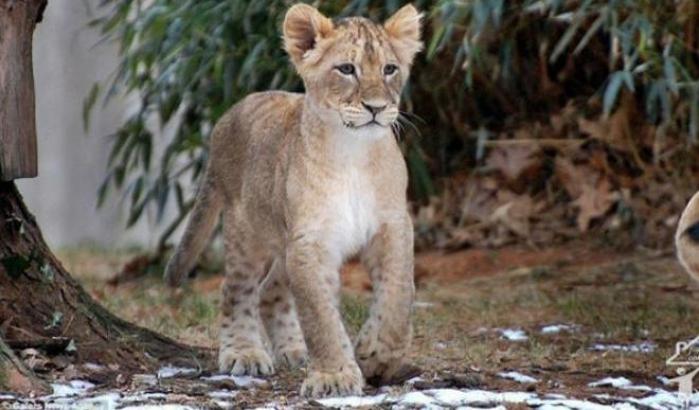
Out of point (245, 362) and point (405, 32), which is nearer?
point (405, 32)

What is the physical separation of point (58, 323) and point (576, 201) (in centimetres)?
380

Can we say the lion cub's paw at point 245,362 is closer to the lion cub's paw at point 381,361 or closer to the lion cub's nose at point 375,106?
the lion cub's paw at point 381,361

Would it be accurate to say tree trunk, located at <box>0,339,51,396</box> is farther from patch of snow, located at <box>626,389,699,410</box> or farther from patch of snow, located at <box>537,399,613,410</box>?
patch of snow, located at <box>626,389,699,410</box>

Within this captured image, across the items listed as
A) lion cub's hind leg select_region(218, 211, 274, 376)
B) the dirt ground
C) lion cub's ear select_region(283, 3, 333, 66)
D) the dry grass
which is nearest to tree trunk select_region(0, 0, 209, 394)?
lion cub's hind leg select_region(218, 211, 274, 376)

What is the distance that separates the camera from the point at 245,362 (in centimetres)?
506

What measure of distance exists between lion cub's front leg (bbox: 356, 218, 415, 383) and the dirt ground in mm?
91

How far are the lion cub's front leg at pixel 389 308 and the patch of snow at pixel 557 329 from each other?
153 cm

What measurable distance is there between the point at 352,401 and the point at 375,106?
0.76 meters

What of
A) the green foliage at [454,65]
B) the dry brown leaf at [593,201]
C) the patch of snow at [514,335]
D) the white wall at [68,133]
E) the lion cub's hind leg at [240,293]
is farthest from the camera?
the white wall at [68,133]

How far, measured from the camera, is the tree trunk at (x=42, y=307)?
16.1 ft

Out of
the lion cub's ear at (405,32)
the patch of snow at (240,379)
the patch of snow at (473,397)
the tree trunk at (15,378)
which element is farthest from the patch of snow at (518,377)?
the tree trunk at (15,378)

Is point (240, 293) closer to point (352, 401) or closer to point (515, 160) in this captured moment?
point (352, 401)

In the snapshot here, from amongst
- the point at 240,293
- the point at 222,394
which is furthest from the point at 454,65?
the point at 222,394

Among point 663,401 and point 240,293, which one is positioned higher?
point 240,293
